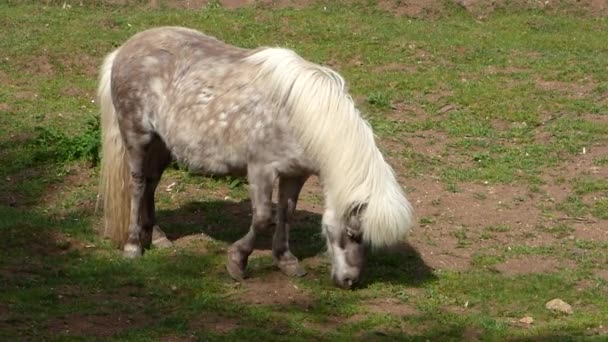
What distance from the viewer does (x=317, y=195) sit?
9859mm

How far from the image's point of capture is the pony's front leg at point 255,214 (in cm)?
767

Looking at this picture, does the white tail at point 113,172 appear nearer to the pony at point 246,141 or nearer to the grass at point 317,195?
the pony at point 246,141

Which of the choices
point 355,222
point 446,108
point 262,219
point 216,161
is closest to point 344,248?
point 355,222

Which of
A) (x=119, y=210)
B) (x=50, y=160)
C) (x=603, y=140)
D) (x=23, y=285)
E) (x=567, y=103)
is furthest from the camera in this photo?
(x=567, y=103)

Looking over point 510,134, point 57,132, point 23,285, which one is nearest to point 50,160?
point 57,132

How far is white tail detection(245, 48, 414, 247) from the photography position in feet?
23.9

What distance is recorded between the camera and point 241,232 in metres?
9.00

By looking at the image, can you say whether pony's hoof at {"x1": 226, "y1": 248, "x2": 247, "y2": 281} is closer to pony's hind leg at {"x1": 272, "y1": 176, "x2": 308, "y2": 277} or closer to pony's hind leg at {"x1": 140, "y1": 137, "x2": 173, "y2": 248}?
pony's hind leg at {"x1": 272, "y1": 176, "x2": 308, "y2": 277}

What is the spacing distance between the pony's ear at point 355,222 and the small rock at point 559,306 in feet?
4.53

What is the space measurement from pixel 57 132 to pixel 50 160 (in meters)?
0.69

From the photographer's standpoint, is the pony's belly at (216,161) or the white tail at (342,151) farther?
the pony's belly at (216,161)

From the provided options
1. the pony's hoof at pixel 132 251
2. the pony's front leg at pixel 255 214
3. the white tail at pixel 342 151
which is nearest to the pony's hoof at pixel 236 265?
the pony's front leg at pixel 255 214

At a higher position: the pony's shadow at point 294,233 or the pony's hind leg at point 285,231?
the pony's hind leg at point 285,231

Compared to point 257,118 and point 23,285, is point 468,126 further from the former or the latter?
point 23,285
